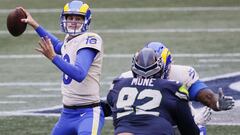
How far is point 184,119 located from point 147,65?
0.45 meters

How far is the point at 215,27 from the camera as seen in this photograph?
16.6 meters

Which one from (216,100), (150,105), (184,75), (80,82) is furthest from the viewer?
(80,82)

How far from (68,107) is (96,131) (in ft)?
1.14

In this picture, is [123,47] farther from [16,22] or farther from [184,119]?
[184,119]

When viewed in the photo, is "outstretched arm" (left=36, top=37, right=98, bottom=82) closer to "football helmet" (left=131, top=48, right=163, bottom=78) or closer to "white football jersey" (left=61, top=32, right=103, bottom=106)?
"white football jersey" (left=61, top=32, right=103, bottom=106)

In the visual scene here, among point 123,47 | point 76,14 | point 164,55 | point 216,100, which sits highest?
point 76,14

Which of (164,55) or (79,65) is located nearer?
(164,55)

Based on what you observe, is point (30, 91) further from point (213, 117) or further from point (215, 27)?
point (215, 27)

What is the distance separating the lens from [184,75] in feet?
21.1

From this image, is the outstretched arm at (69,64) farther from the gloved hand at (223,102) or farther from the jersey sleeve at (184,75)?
the gloved hand at (223,102)

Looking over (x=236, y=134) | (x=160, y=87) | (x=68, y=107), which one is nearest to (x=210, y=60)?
(x=236, y=134)

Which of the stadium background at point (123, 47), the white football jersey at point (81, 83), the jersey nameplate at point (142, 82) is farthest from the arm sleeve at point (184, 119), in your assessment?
the stadium background at point (123, 47)

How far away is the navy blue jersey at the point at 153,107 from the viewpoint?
18.3ft

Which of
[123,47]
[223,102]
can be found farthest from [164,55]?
[123,47]
